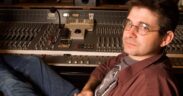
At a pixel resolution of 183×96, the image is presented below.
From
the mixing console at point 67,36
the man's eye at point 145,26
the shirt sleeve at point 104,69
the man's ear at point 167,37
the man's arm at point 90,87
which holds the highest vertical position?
the man's eye at point 145,26

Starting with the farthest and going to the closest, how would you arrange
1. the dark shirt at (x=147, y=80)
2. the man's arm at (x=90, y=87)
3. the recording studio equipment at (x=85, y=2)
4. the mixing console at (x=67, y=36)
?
the recording studio equipment at (x=85, y=2) < the mixing console at (x=67, y=36) < the man's arm at (x=90, y=87) < the dark shirt at (x=147, y=80)

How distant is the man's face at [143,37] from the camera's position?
1275 millimetres

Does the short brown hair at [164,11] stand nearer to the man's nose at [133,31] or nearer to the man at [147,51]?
the man at [147,51]

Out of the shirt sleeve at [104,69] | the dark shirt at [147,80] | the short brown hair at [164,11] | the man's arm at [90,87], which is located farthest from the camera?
the shirt sleeve at [104,69]

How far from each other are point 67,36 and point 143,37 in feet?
3.05

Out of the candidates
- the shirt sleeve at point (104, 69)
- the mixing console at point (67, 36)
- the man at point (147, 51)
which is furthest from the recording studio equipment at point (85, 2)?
the man at point (147, 51)

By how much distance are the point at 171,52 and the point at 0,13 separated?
135cm

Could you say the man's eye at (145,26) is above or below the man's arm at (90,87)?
above

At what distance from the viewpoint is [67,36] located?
213 centimetres

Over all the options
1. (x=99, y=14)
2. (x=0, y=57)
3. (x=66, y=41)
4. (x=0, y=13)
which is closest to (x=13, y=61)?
(x=0, y=57)

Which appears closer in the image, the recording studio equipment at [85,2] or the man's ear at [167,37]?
the man's ear at [167,37]

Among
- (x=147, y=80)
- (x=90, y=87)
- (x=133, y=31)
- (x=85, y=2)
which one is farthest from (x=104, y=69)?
(x=85, y=2)

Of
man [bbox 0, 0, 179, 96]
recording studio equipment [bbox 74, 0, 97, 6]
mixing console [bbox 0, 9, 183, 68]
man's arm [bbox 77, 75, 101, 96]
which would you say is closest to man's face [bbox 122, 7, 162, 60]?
man [bbox 0, 0, 179, 96]

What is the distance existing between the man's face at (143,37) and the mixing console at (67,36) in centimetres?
57
